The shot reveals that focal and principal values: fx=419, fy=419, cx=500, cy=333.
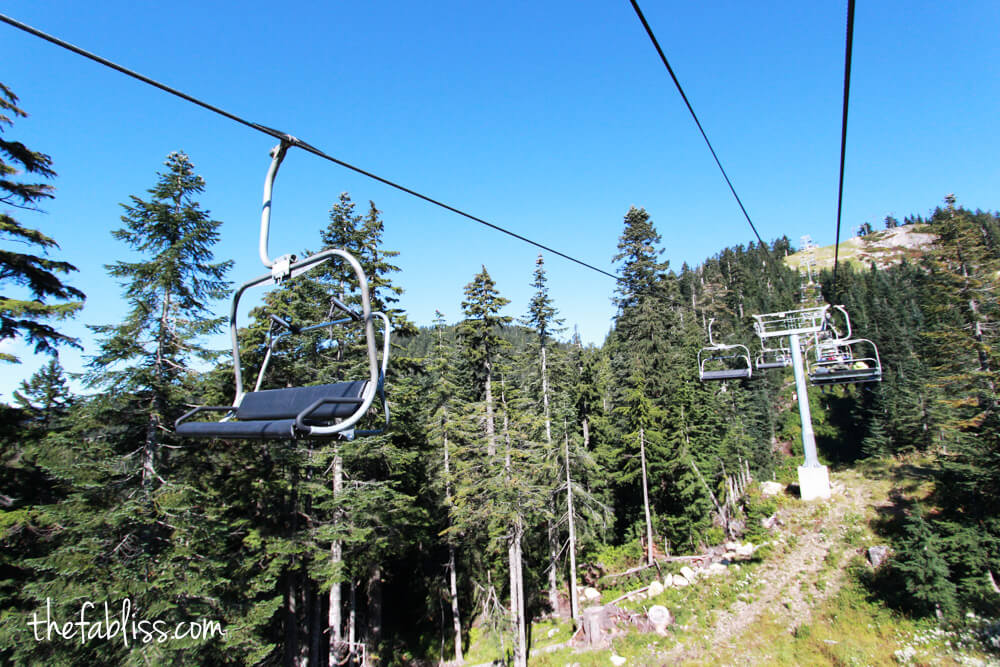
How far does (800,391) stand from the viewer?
953 centimetres

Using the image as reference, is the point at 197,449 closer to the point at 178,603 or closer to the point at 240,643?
the point at 178,603

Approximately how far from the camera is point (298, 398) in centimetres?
416

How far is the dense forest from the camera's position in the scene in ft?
32.3

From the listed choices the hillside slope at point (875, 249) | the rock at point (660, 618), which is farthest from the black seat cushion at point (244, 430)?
the hillside slope at point (875, 249)

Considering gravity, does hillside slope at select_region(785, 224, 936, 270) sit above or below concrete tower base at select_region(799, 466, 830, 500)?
above

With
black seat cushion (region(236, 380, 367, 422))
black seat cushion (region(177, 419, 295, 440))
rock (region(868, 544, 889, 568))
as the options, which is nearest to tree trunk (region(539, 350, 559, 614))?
rock (region(868, 544, 889, 568))

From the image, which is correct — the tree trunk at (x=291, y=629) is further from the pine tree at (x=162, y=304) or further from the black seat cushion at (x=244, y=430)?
the black seat cushion at (x=244, y=430)

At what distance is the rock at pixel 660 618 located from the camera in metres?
19.1

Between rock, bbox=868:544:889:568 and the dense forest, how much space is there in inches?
43.3

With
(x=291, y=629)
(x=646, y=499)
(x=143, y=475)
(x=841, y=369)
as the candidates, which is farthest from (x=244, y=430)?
(x=646, y=499)

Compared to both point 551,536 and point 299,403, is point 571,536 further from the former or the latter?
point 299,403

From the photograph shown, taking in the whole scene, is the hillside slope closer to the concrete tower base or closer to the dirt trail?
the dirt trail

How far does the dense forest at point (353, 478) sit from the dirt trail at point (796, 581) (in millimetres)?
2766

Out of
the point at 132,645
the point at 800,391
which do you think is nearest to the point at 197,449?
the point at 132,645
